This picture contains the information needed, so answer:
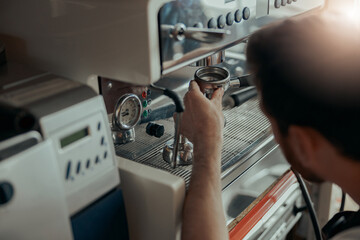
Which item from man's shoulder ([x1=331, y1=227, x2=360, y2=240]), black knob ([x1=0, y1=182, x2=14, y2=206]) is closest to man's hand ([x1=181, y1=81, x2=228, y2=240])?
man's shoulder ([x1=331, y1=227, x2=360, y2=240])

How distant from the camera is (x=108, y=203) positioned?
2.57 feet

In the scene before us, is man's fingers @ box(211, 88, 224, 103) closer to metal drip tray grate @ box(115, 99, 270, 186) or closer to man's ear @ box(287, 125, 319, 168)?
metal drip tray grate @ box(115, 99, 270, 186)

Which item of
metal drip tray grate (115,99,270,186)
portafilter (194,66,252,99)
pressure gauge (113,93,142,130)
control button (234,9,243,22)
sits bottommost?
metal drip tray grate (115,99,270,186)

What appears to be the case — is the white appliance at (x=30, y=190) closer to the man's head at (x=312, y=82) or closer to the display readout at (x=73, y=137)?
the display readout at (x=73, y=137)

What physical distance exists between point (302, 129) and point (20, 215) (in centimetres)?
45

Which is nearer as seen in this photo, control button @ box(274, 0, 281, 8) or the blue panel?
the blue panel

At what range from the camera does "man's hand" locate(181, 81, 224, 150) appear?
0.90 meters

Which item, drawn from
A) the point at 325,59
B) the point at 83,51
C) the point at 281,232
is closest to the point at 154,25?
the point at 83,51

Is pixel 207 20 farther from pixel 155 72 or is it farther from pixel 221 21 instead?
pixel 155 72

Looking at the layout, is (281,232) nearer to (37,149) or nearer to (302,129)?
(302,129)

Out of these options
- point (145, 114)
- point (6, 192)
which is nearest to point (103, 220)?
point (6, 192)

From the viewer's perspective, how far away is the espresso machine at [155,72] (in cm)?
74

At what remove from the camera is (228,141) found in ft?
3.43

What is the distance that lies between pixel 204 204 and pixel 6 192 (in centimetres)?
37
